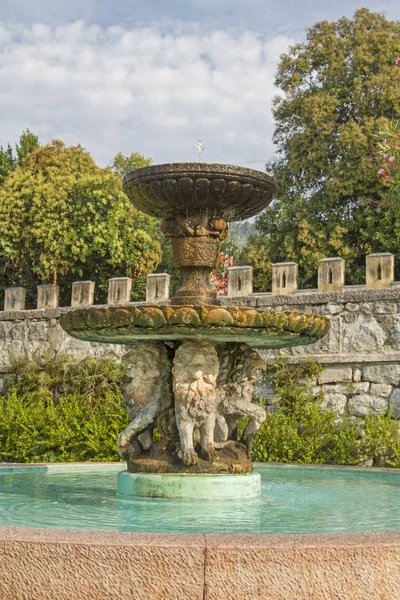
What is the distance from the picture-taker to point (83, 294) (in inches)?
623

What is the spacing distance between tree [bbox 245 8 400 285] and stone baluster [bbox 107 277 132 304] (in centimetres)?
636

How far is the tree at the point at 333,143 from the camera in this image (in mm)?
20469

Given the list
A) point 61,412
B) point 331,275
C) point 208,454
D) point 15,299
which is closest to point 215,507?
point 208,454

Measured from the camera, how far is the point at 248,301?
13.8 metres

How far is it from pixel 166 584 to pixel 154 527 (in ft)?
3.55

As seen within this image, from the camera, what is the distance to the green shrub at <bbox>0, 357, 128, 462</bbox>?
491 inches

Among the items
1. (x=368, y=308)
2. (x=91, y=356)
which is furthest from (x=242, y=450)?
(x=91, y=356)

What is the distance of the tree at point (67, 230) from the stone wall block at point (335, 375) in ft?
26.7

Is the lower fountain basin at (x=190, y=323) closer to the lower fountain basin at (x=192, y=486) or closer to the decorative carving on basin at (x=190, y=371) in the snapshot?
the decorative carving on basin at (x=190, y=371)

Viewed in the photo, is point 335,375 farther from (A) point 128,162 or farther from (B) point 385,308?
(A) point 128,162

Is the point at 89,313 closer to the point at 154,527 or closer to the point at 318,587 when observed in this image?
the point at 154,527

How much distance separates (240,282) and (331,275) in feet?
5.16

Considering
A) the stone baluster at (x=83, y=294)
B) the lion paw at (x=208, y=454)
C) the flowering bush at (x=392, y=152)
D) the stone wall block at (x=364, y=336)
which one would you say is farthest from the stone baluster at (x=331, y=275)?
the lion paw at (x=208, y=454)

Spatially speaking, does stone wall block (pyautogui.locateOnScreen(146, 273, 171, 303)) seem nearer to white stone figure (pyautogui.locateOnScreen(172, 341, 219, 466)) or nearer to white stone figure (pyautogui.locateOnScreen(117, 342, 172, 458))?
white stone figure (pyautogui.locateOnScreen(117, 342, 172, 458))
